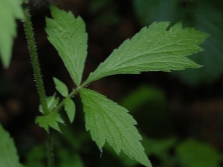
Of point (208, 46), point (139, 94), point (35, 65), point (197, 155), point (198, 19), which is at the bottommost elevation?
point (197, 155)

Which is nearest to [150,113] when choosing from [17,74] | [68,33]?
[17,74]

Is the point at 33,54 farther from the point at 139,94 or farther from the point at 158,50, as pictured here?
the point at 139,94

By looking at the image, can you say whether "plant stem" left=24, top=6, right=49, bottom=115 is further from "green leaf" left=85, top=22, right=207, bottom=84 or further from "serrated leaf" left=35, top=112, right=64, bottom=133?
"green leaf" left=85, top=22, right=207, bottom=84

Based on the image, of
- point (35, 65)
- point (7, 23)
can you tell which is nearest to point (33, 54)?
point (35, 65)

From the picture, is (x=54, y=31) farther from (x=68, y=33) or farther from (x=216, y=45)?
(x=216, y=45)

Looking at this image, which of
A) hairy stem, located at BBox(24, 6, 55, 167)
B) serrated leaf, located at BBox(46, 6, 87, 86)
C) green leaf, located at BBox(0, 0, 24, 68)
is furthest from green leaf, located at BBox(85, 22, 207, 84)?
green leaf, located at BBox(0, 0, 24, 68)
